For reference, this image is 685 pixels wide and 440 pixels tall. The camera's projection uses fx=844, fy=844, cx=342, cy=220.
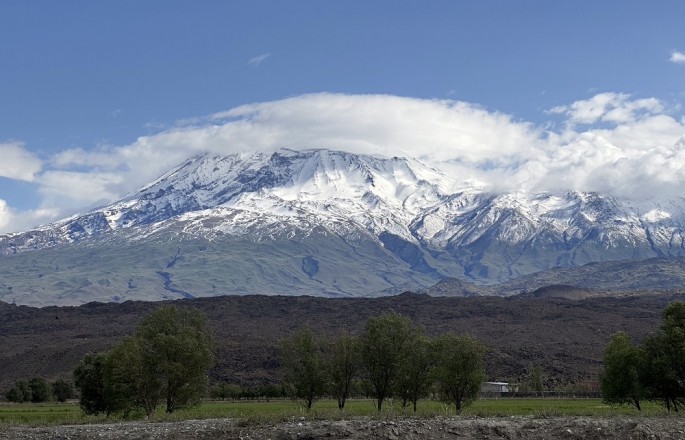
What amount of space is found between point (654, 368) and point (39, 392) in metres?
108

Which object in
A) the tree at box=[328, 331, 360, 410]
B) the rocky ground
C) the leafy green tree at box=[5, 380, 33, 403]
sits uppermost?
the tree at box=[328, 331, 360, 410]

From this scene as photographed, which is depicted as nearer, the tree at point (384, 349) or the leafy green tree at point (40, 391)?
the tree at point (384, 349)

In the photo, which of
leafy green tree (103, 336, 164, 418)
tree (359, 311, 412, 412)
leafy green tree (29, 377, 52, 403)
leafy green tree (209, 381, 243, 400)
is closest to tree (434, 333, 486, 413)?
tree (359, 311, 412, 412)

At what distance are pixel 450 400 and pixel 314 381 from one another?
1469 centimetres

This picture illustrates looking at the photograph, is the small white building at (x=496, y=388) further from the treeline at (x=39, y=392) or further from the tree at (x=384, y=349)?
the treeline at (x=39, y=392)

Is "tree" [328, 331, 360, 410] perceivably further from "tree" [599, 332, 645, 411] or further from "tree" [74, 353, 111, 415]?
"tree" [599, 332, 645, 411]

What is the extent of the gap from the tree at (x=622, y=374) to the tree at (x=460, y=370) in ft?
41.9

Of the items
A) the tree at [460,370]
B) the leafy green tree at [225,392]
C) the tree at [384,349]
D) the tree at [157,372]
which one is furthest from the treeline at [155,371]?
the leafy green tree at [225,392]

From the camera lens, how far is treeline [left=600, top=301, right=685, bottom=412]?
6900 cm

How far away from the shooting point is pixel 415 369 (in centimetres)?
9044

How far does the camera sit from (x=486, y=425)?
1877 inches

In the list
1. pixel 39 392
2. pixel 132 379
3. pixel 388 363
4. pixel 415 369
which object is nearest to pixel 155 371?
pixel 132 379

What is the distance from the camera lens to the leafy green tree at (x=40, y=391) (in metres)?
143

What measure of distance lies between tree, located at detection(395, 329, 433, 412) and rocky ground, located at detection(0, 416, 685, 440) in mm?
39067
